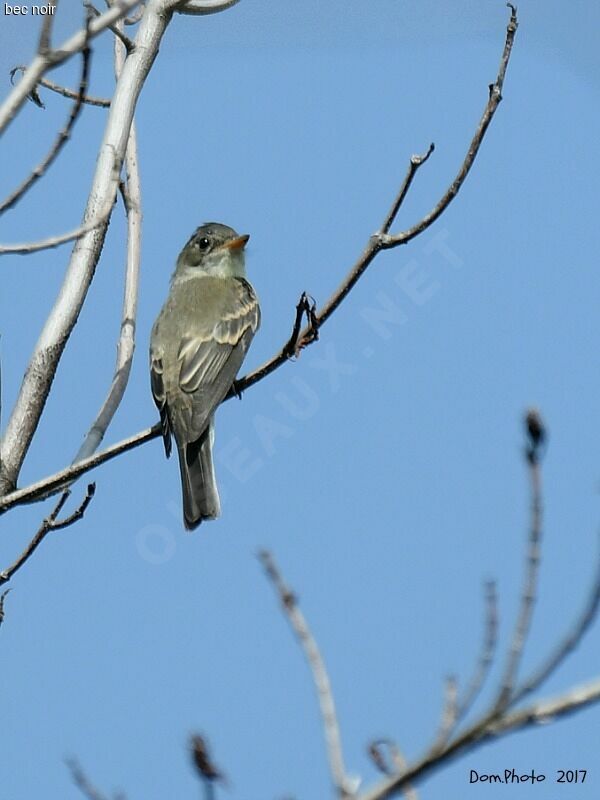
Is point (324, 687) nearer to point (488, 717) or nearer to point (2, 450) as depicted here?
point (488, 717)

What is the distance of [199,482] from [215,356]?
973 millimetres

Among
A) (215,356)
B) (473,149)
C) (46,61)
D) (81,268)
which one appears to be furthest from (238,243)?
(46,61)

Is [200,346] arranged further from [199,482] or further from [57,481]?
[57,481]

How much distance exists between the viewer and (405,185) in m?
5.05

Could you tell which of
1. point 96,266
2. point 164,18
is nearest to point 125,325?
point 96,266

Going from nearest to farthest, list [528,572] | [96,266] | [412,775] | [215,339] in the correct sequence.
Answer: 1. [412,775]
2. [528,572]
3. [96,266]
4. [215,339]

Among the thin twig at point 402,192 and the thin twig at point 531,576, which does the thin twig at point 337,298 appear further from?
the thin twig at point 531,576

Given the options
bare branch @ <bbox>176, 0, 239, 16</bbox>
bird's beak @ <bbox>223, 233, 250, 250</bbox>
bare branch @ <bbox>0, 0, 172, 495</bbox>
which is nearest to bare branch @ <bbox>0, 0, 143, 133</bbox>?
bare branch @ <bbox>0, 0, 172, 495</bbox>

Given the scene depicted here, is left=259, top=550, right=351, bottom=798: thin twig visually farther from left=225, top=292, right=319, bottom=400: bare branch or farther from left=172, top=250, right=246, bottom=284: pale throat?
left=172, top=250, right=246, bottom=284: pale throat

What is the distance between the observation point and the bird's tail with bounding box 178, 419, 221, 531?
686 centimetres

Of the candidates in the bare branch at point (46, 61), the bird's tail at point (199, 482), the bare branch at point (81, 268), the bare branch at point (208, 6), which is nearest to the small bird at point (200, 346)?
the bird's tail at point (199, 482)

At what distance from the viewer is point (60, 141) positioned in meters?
4.07

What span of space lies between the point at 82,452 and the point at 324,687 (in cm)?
305

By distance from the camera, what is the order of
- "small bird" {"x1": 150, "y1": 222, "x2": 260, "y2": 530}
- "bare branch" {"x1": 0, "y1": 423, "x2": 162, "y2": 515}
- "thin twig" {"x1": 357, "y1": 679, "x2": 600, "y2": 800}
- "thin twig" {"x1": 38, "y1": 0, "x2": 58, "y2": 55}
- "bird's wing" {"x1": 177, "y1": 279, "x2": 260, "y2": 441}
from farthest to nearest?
"bird's wing" {"x1": 177, "y1": 279, "x2": 260, "y2": 441}
"small bird" {"x1": 150, "y1": 222, "x2": 260, "y2": 530}
"bare branch" {"x1": 0, "y1": 423, "x2": 162, "y2": 515}
"thin twig" {"x1": 38, "y1": 0, "x2": 58, "y2": 55}
"thin twig" {"x1": 357, "y1": 679, "x2": 600, "y2": 800}
